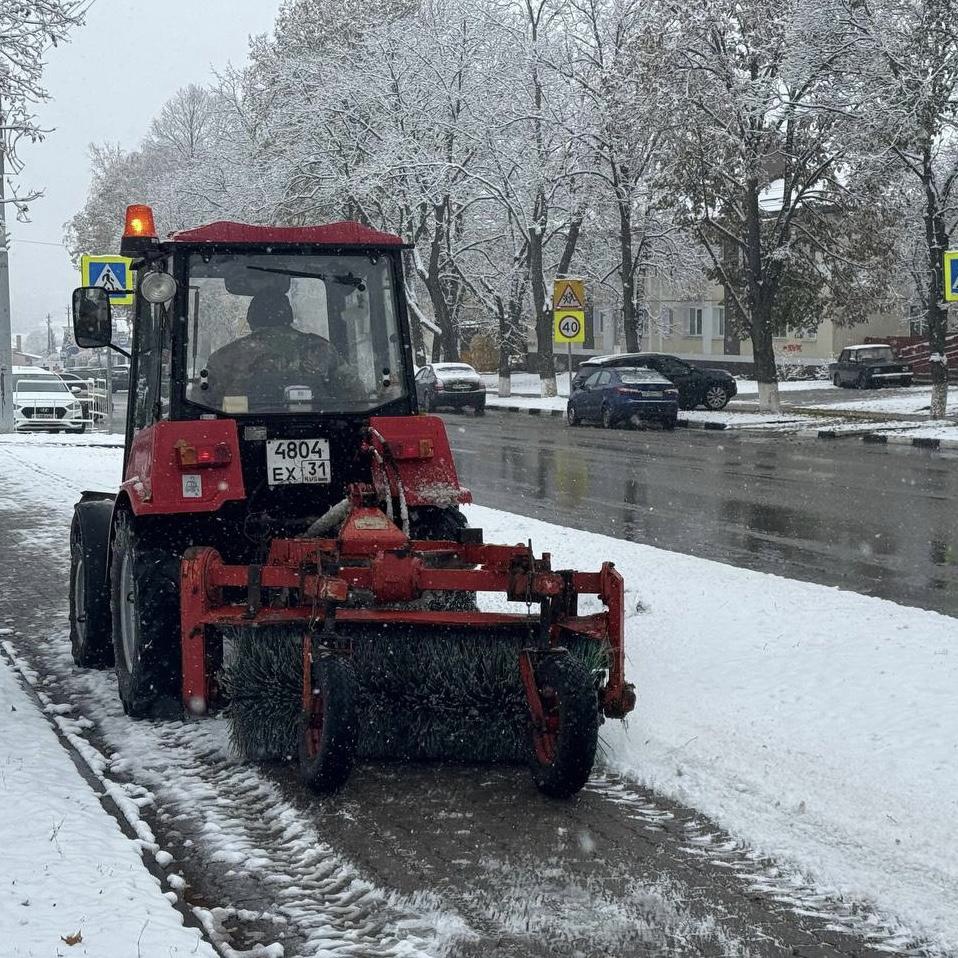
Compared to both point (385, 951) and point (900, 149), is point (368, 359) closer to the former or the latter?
point (385, 951)

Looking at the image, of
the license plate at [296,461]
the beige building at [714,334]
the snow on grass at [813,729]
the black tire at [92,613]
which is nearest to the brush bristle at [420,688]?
the snow on grass at [813,729]

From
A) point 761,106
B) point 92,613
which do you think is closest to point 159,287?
point 92,613

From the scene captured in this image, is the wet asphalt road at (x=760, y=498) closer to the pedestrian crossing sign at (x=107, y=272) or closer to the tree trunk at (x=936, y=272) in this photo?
the tree trunk at (x=936, y=272)

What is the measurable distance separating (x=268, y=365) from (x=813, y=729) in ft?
10.2

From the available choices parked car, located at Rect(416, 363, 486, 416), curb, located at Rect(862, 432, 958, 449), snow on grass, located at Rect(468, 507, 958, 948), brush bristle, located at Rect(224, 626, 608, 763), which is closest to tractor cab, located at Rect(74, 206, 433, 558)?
brush bristle, located at Rect(224, 626, 608, 763)

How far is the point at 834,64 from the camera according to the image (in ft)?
98.3

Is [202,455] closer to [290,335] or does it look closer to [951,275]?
[290,335]

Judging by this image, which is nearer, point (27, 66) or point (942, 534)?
point (942, 534)

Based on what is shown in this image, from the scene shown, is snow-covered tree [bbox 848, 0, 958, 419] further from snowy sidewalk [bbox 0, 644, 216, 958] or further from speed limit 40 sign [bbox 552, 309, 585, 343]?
snowy sidewalk [bbox 0, 644, 216, 958]

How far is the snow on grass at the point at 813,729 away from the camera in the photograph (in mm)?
5016

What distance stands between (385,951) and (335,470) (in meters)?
3.20

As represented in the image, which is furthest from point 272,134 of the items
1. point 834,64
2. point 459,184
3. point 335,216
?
point 834,64

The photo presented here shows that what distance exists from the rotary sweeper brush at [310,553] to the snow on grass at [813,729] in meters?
0.63

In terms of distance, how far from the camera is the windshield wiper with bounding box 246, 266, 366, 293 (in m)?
7.08
